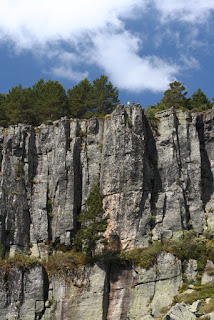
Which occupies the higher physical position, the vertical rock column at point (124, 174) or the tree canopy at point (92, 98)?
the tree canopy at point (92, 98)

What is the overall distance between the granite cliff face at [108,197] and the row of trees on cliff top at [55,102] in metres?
7.29

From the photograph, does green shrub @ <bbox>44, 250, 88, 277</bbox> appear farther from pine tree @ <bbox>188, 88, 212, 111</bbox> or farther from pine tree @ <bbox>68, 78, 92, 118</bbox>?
pine tree @ <bbox>188, 88, 212, 111</bbox>

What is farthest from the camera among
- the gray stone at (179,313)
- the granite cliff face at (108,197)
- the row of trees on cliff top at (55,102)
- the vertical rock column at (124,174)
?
the row of trees on cliff top at (55,102)

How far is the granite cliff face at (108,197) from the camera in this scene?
4533 centimetres

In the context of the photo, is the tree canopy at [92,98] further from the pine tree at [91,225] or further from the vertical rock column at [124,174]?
the pine tree at [91,225]

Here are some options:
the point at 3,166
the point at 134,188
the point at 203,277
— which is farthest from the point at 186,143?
the point at 3,166

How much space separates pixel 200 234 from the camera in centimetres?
4891

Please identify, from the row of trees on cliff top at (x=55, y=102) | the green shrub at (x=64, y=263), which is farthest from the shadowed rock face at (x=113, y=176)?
the row of trees on cliff top at (x=55, y=102)

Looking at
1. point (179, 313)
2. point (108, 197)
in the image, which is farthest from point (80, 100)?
point (179, 313)

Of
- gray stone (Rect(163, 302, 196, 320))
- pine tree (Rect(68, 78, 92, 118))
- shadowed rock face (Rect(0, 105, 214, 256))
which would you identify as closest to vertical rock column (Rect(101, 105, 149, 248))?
shadowed rock face (Rect(0, 105, 214, 256))

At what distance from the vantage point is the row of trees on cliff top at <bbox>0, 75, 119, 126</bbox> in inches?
2579

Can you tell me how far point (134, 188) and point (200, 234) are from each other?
735 centimetres

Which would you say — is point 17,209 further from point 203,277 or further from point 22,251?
point 203,277

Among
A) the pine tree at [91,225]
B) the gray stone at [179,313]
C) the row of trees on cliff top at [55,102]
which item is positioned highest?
the row of trees on cliff top at [55,102]
